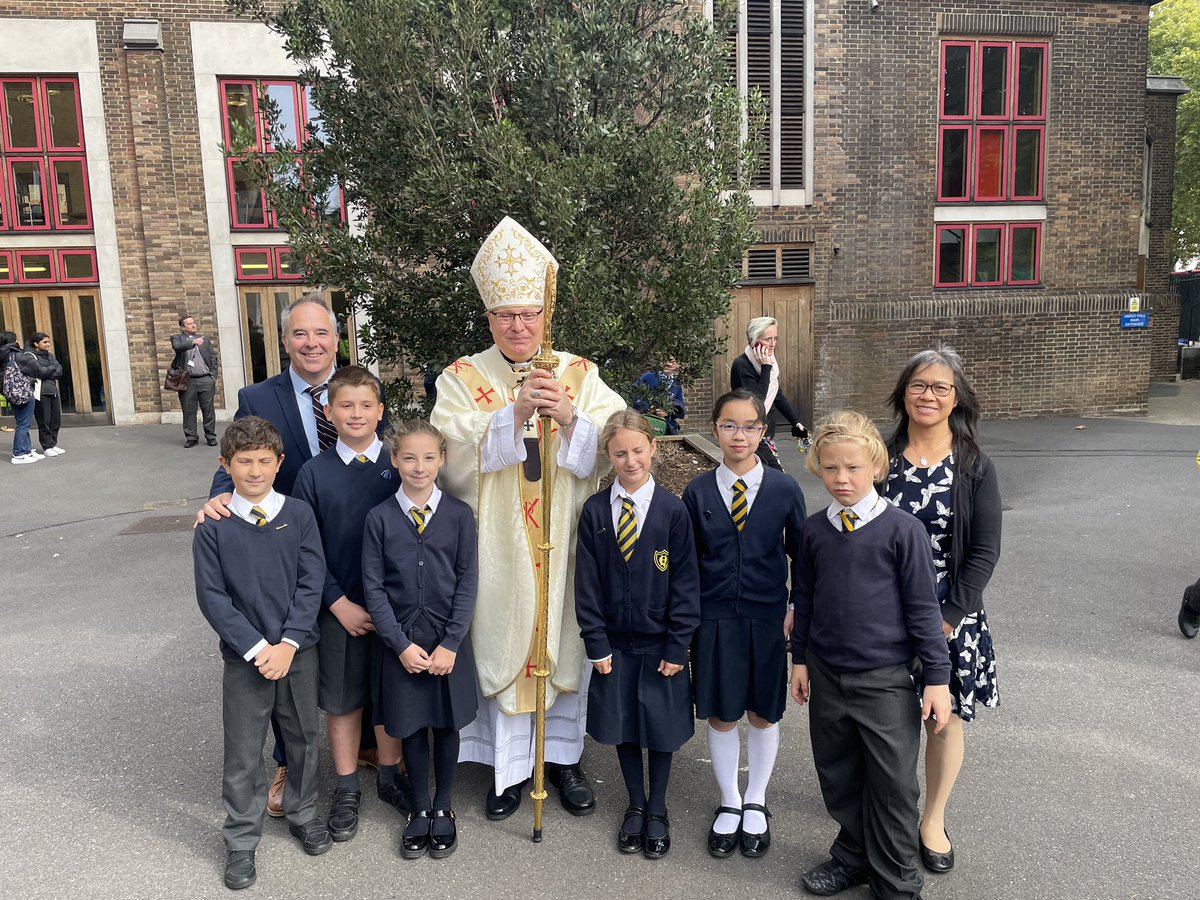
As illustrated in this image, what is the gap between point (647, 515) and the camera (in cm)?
340

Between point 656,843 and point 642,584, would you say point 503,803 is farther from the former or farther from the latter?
point 642,584

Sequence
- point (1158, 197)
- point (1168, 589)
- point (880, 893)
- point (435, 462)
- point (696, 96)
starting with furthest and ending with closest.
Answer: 1. point (1158, 197)
2. point (1168, 589)
3. point (696, 96)
4. point (435, 462)
5. point (880, 893)

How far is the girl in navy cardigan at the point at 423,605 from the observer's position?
11.1ft

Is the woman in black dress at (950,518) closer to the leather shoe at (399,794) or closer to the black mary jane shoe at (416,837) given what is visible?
the black mary jane shoe at (416,837)

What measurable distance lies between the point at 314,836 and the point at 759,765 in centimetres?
171

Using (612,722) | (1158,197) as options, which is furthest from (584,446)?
(1158,197)

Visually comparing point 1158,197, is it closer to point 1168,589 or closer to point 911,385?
point 1168,589

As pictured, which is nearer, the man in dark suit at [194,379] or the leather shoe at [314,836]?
the leather shoe at [314,836]

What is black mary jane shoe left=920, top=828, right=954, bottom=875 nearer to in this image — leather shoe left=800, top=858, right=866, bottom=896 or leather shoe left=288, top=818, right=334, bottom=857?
leather shoe left=800, top=858, right=866, bottom=896

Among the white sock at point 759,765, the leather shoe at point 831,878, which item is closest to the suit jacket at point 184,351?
the white sock at point 759,765

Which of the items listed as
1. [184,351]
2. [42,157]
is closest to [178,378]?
[184,351]

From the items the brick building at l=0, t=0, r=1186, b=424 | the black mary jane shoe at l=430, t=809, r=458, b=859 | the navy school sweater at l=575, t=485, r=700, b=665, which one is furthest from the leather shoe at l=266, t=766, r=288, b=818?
the brick building at l=0, t=0, r=1186, b=424

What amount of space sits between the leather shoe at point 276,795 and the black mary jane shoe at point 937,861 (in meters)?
2.46

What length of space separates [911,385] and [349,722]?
8.29 ft
